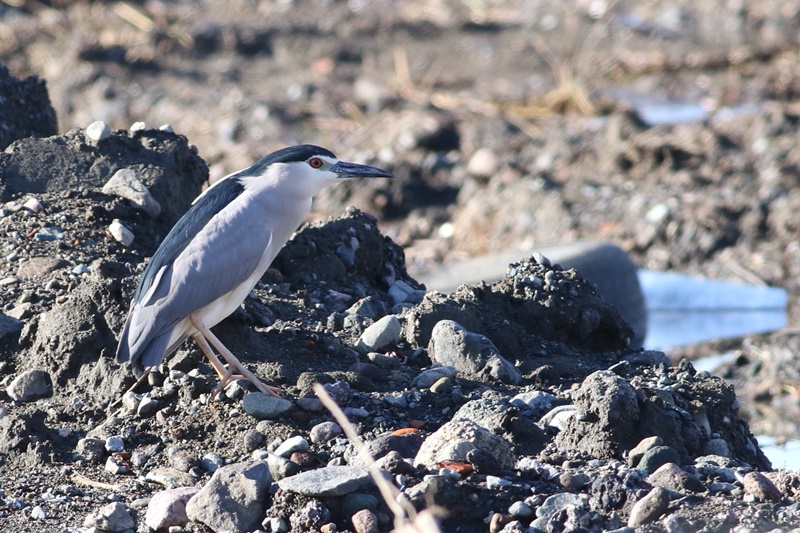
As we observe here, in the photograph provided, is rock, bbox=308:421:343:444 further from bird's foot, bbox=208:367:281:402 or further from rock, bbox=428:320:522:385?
rock, bbox=428:320:522:385

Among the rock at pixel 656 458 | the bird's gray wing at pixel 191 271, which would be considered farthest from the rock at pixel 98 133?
the rock at pixel 656 458

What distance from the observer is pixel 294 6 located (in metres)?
16.3

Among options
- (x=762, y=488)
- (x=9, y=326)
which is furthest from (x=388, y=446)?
(x=9, y=326)

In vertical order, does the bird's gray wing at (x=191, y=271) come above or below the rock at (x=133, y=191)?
below

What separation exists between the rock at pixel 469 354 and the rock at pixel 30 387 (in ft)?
5.13

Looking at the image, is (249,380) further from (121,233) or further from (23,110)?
(23,110)

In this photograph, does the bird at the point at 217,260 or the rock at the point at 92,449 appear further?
the bird at the point at 217,260

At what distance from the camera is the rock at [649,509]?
3.45 metres

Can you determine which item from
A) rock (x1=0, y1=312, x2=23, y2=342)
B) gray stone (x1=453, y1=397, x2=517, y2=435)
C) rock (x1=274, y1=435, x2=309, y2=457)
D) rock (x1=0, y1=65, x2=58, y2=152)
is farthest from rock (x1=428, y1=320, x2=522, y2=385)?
rock (x1=0, y1=65, x2=58, y2=152)

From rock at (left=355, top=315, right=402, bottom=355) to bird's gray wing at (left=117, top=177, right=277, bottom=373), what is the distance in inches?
22.7

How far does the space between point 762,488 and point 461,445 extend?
94cm

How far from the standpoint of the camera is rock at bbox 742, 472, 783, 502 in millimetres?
3580

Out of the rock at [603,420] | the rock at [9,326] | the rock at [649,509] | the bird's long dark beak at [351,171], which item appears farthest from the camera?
the bird's long dark beak at [351,171]

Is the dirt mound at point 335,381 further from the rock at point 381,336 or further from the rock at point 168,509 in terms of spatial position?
the rock at point 168,509
